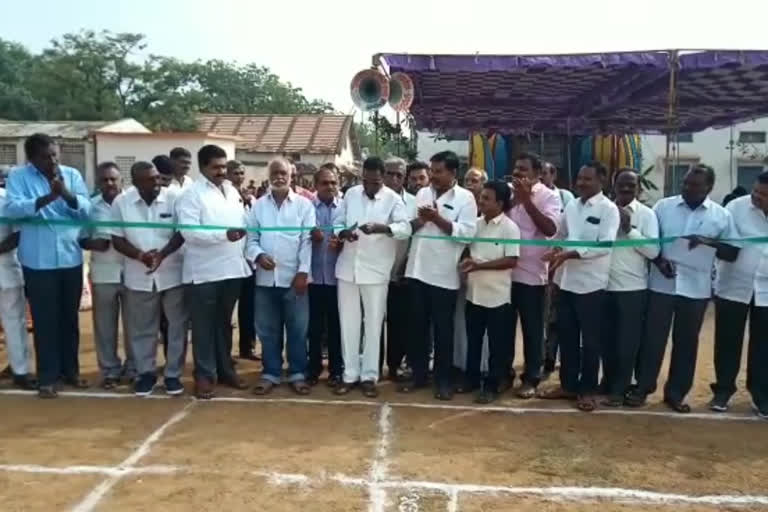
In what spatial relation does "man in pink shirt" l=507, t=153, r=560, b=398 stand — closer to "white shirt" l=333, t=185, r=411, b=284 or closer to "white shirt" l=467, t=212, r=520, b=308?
"white shirt" l=467, t=212, r=520, b=308

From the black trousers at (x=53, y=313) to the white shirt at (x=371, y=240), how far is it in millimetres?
2100

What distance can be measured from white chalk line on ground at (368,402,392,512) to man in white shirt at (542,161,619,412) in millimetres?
1447

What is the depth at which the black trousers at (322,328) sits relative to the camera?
628cm

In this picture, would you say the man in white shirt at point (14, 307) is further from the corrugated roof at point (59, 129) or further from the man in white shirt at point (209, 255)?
the corrugated roof at point (59, 129)

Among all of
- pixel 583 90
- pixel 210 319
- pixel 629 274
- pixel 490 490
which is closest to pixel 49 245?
pixel 210 319

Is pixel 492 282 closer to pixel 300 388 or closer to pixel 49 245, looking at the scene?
pixel 300 388

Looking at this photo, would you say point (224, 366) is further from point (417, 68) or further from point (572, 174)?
point (572, 174)

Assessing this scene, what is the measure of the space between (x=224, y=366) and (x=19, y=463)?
1.96m

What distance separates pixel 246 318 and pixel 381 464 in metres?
3.34

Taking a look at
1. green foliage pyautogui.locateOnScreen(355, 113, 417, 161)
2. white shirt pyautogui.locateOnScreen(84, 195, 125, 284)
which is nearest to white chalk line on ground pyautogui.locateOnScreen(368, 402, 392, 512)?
white shirt pyautogui.locateOnScreen(84, 195, 125, 284)

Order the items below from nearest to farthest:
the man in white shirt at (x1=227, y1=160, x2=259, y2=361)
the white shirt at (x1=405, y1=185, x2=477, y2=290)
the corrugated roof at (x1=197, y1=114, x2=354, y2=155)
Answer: the white shirt at (x1=405, y1=185, x2=477, y2=290) < the man in white shirt at (x1=227, y1=160, x2=259, y2=361) < the corrugated roof at (x1=197, y1=114, x2=354, y2=155)

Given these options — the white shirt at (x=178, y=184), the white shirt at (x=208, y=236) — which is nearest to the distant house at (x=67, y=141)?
the white shirt at (x=178, y=184)

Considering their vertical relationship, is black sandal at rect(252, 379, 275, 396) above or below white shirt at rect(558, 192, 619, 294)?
below

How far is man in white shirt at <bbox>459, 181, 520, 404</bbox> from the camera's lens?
566 cm
